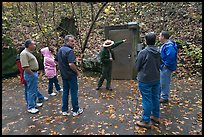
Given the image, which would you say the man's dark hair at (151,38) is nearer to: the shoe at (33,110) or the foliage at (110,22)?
the shoe at (33,110)

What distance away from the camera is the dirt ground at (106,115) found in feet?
15.8

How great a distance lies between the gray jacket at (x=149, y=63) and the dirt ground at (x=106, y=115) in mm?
1081

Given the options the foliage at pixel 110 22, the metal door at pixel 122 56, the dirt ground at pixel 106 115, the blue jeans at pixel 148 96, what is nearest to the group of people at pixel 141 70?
the blue jeans at pixel 148 96

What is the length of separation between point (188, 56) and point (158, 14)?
14.3 feet

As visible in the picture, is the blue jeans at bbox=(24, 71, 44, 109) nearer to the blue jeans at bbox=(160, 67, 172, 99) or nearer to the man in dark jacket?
the man in dark jacket

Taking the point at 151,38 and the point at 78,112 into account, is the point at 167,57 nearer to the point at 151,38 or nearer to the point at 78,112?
the point at 151,38

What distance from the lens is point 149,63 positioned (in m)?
4.61

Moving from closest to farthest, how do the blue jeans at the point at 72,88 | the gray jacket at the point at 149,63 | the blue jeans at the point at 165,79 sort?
the gray jacket at the point at 149,63 < the blue jeans at the point at 72,88 < the blue jeans at the point at 165,79

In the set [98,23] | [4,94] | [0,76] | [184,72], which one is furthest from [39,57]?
[184,72]

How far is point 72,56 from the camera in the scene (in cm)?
519

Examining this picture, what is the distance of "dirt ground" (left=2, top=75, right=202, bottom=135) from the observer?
4.82 metres

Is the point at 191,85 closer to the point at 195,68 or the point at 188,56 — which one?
the point at 195,68

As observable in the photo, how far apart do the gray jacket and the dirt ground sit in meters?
1.08

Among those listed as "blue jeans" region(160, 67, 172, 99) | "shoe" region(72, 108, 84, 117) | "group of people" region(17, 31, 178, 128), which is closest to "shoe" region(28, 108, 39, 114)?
"group of people" region(17, 31, 178, 128)
